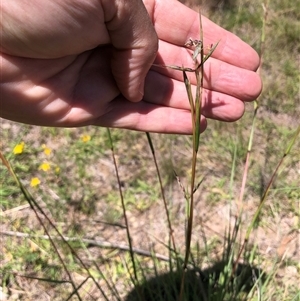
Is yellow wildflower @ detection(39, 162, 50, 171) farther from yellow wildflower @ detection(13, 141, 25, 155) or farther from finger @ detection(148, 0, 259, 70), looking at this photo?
finger @ detection(148, 0, 259, 70)

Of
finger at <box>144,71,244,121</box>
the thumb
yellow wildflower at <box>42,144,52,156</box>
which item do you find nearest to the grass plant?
yellow wildflower at <box>42,144,52,156</box>

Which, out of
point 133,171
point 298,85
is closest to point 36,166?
point 133,171

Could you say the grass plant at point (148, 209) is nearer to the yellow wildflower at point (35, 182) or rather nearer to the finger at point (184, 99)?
the yellow wildflower at point (35, 182)

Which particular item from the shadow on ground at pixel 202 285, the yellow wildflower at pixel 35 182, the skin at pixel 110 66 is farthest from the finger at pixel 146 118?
the yellow wildflower at pixel 35 182

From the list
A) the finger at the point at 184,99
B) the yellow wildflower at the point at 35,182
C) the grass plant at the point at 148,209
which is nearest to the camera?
the finger at the point at 184,99

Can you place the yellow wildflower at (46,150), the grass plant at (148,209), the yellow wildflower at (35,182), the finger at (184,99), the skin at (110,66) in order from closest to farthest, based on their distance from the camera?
1. the skin at (110,66)
2. the finger at (184,99)
3. the grass plant at (148,209)
4. the yellow wildflower at (35,182)
5. the yellow wildflower at (46,150)

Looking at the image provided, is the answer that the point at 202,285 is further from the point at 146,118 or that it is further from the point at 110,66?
the point at 110,66
